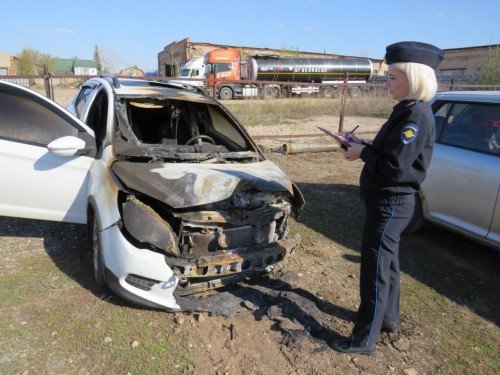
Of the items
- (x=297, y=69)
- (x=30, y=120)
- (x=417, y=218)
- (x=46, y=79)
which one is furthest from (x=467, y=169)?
(x=297, y=69)

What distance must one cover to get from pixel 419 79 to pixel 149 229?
6.28 ft

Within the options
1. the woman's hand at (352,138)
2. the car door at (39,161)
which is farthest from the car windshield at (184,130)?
the woman's hand at (352,138)

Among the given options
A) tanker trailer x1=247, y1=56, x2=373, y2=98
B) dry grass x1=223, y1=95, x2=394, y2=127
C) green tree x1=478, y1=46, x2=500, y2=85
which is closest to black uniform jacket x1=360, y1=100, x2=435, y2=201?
dry grass x1=223, y1=95, x2=394, y2=127

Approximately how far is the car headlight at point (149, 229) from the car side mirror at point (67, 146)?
93 centimetres

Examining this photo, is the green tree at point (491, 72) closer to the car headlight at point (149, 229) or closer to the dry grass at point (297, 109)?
the dry grass at point (297, 109)

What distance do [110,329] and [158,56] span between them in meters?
61.4

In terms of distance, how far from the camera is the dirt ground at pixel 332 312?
2.56 meters

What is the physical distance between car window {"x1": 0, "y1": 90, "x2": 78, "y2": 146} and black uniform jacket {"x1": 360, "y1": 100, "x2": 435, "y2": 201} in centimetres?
268

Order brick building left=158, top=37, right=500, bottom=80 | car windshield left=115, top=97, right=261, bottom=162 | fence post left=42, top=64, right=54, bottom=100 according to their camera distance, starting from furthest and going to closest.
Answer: brick building left=158, top=37, right=500, bottom=80 → fence post left=42, top=64, right=54, bottom=100 → car windshield left=115, top=97, right=261, bottom=162

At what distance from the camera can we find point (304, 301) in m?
3.16

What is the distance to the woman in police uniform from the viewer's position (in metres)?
2.16

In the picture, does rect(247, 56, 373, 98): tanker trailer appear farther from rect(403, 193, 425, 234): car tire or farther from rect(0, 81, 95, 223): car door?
rect(0, 81, 95, 223): car door

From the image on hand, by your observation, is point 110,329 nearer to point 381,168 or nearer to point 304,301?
point 304,301

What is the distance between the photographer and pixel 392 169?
2.19 m
